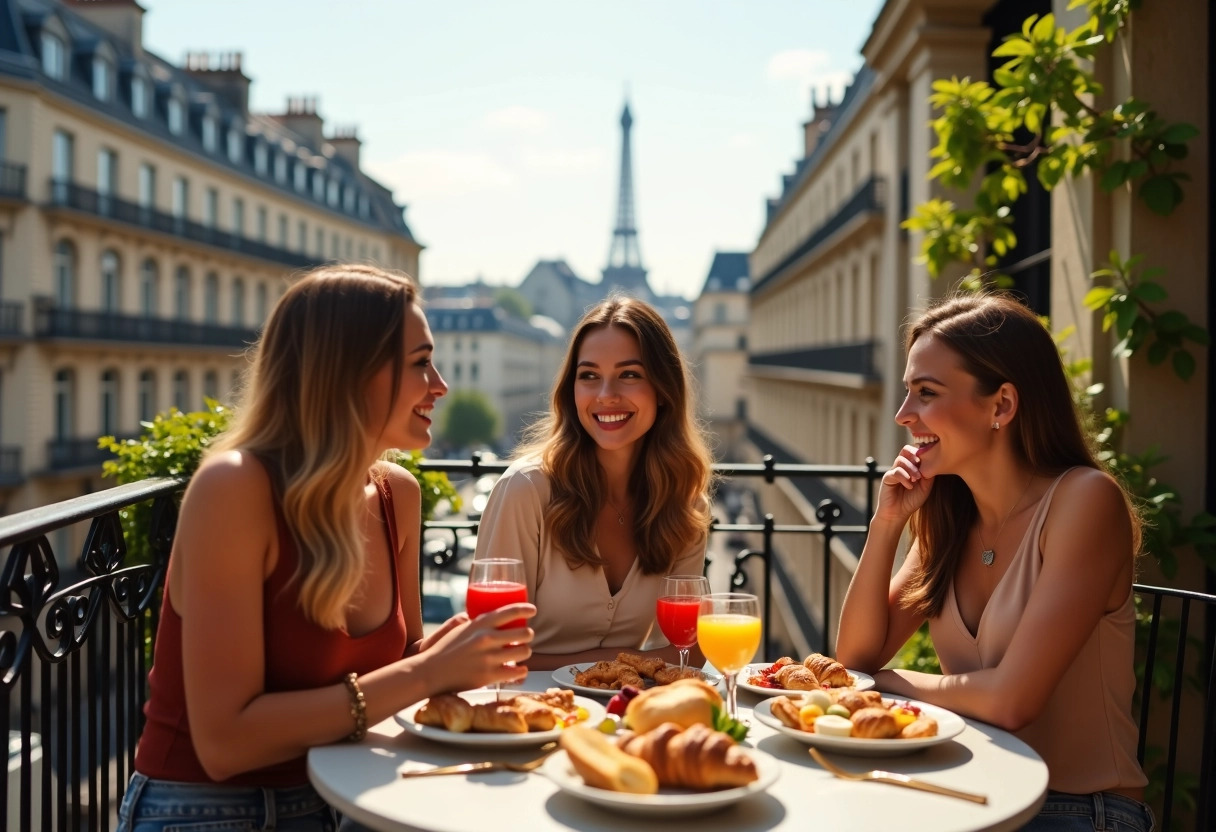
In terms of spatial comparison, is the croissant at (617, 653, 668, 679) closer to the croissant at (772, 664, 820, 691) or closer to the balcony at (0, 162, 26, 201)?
the croissant at (772, 664, 820, 691)

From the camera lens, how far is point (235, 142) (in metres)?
39.5

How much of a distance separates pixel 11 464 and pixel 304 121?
25.8m

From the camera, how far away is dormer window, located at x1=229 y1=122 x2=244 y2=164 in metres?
39.3

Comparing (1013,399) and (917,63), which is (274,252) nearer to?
(917,63)

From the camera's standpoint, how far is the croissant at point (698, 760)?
6.55 ft

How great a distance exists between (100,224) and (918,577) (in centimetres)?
3183

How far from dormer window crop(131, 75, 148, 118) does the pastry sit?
34.8 m

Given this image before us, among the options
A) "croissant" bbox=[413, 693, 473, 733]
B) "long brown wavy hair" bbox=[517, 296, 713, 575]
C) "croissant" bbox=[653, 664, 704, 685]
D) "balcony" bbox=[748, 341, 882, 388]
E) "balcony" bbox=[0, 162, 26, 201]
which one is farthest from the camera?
"balcony" bbox=[0, 162, 26, 201]

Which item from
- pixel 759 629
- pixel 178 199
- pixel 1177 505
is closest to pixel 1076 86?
pixel 1177 505

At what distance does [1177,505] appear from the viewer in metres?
4.82

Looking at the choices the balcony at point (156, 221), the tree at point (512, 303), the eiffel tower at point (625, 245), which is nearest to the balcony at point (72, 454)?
the balcony at point (156, 221)

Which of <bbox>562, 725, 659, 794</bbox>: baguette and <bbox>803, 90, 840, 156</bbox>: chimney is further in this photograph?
<bbox>803, 90, 840, 156</bbox>: chimney

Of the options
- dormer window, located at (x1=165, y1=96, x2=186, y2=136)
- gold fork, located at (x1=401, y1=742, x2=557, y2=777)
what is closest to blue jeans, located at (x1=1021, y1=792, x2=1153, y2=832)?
gold fork, located at (x1=401, y1=742, x2=557, y2=777)

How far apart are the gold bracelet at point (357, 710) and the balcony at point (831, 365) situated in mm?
17194
